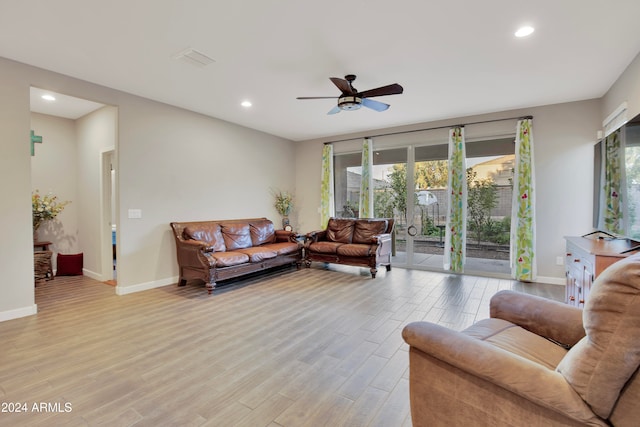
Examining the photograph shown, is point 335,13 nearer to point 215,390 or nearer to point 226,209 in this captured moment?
point 215,390

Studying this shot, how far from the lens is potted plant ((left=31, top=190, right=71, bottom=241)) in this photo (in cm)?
481

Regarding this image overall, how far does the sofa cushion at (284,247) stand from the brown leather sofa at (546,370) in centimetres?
392

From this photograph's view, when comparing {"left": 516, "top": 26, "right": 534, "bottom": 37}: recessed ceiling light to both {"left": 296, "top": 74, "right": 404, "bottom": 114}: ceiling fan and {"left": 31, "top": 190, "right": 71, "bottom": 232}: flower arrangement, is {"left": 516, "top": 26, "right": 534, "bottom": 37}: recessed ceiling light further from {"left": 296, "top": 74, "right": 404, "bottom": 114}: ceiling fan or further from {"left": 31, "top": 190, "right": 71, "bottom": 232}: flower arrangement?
{"left": 31, "top": 190, "right": 71, "bottom": 232}: flower arrangement

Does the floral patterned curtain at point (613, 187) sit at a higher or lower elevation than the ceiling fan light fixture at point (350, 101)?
lower

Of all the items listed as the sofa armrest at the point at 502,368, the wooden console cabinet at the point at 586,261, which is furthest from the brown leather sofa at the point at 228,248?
the wooden console cabinet at the point at 586,261

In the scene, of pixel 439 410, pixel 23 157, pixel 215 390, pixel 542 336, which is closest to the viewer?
pixel 439 410

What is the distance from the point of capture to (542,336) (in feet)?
5.73

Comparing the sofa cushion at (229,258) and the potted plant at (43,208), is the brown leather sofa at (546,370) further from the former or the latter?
the potted plant at (43,208)

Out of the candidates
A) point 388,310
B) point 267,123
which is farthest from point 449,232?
point 267,123

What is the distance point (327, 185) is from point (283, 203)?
1079 mm

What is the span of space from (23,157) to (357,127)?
504 centimetres

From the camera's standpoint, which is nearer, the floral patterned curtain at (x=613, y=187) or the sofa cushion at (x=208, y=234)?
the floral patterned curtain at (x=613, y=187)

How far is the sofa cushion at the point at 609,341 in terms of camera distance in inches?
36.8

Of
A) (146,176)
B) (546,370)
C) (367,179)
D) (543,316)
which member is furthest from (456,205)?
(146,176)
